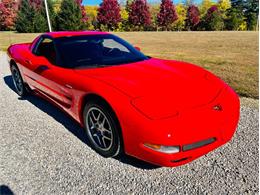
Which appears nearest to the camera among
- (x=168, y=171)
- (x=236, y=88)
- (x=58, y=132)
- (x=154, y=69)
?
(x=168, y=171)

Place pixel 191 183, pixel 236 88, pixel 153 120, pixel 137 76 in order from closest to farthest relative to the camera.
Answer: pixel 153 120
pixel 191 183
pixel 137 76
pixel 236 88

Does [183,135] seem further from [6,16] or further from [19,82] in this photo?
[6,16]

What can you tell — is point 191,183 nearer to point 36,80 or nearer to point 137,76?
point 137,76

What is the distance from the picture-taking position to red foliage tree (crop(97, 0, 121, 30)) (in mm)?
44438

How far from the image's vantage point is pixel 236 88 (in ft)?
17.0

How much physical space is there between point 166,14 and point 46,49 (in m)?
48.0

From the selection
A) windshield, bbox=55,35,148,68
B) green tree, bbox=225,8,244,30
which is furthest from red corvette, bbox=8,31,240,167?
green tree, bbox=225,8,244,30

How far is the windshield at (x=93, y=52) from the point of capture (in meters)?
3.34

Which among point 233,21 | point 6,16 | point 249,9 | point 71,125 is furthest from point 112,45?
point 249,9

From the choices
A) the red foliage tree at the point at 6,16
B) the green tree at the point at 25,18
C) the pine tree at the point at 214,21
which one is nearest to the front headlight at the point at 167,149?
the green tree at the point at 25,18

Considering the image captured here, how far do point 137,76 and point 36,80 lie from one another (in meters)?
1.87

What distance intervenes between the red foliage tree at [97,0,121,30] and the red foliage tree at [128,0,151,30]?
3.40 metres

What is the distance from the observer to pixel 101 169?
2.63 meters

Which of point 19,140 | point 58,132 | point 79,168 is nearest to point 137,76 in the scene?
point 79,168
